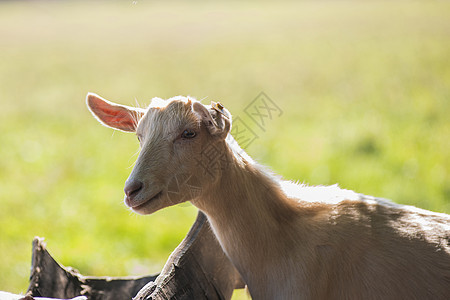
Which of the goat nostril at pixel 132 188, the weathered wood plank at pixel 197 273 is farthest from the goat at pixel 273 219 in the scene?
the weathered wood plank at pixel 197 273

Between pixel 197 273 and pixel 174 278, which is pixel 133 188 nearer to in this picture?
pixel 174 278

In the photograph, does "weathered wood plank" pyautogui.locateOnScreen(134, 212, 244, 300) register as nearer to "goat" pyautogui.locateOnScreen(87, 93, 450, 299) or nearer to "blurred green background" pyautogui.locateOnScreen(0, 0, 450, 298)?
"goat" pyautogui.locateOnScreen(87, 93, 450, 299)

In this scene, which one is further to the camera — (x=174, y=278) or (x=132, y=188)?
(x=174, y=278)

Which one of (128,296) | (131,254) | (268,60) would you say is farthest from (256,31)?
(128,296)

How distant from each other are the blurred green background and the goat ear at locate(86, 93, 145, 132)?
22 cm

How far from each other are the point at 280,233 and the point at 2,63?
15625 mm

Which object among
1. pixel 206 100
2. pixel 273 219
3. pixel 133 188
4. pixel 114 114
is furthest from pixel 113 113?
pixel 206 100

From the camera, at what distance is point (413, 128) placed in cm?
841

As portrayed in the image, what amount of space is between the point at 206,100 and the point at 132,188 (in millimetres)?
7779

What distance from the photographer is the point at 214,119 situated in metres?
2.78

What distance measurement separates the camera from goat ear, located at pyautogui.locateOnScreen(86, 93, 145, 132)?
321 centimetres

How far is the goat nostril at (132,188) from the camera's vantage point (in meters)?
2.74

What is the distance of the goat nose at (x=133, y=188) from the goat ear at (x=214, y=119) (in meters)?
0.48

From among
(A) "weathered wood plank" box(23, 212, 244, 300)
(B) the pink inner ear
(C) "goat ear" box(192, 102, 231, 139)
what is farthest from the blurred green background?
(C) "goat ear" box(192, 102, 231, 139)
